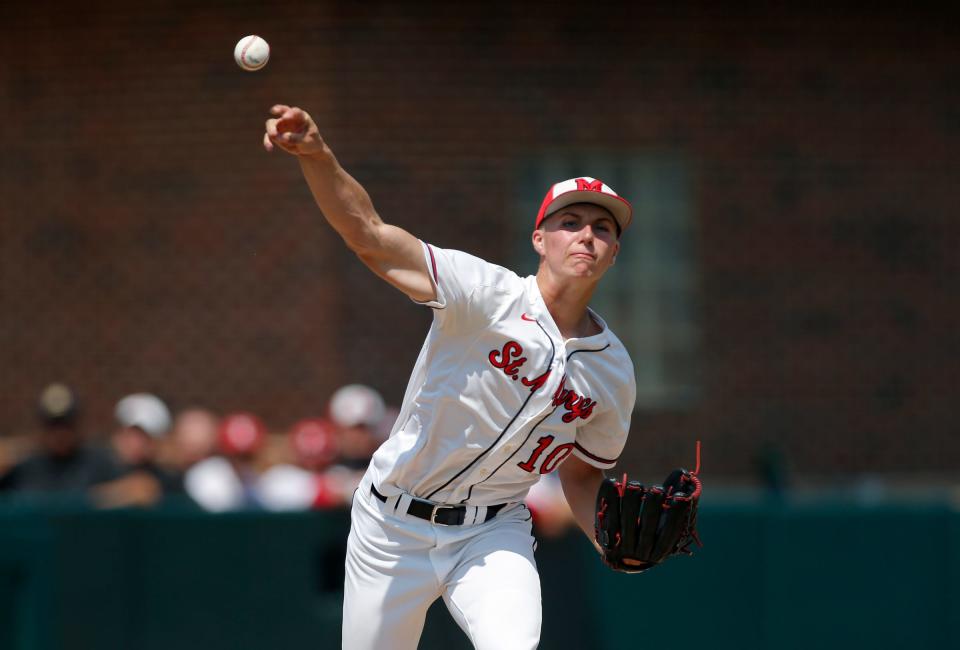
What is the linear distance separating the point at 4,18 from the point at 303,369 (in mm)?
3884

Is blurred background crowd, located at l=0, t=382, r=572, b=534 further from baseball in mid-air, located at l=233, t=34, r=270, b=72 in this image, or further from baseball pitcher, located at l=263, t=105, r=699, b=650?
baseball in mid-air, located at l=233, t=34, r=270, b=72

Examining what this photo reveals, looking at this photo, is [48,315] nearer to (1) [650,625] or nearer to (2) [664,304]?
(2) [664,304]

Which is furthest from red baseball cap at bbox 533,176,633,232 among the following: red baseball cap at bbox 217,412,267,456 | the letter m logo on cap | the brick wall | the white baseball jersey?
the brick wall

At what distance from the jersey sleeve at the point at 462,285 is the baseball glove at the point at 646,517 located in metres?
0.81

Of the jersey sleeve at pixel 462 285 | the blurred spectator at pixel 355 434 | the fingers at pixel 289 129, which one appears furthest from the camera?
the blurred spectator at pixel 355 434

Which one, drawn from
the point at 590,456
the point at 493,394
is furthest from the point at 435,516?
the point at 590,456

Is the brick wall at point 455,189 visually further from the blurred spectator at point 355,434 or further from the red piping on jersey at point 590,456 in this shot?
the red piping on jersey at point 590,456

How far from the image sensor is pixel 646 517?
4.48 metres

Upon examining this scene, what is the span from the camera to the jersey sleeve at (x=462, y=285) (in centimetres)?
409

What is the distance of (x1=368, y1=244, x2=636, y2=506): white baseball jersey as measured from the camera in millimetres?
4312

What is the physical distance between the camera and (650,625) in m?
7.39

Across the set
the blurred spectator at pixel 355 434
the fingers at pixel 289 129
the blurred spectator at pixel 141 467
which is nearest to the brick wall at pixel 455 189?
the blurred spectator at pixel 355 434

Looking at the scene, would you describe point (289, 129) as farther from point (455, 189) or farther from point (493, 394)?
point (455, 189)

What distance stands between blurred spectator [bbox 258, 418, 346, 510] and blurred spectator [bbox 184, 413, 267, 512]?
0.40 feet
